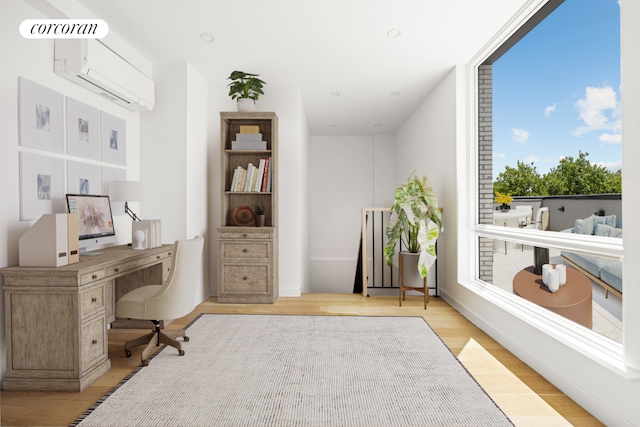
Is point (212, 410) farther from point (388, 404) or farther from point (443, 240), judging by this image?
point (443, 240)

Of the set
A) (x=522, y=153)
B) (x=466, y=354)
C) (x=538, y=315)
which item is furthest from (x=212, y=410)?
(x=522, y=153)

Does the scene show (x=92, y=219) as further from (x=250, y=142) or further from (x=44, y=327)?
(x=250, y=142)

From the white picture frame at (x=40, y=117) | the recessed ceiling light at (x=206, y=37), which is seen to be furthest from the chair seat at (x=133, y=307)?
the recessed ceiling light at (x=206, y=37)

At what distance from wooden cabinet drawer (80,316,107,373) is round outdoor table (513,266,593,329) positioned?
10.1 ft

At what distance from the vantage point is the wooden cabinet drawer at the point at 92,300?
7.43ft

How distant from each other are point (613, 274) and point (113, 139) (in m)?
3.96

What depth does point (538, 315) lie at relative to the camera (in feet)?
8.97

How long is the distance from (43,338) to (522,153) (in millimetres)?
3598

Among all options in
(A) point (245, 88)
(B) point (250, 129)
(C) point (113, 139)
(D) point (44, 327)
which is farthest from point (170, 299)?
(A) point (245, 88)

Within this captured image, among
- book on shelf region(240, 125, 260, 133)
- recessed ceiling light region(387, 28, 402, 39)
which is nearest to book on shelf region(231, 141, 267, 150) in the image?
book on shelf region(240, 125, 260, 133)

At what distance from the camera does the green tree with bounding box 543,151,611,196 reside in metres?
2.25

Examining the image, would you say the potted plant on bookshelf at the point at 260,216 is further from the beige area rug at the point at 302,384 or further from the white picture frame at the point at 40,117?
the white picture frame at the point at 40,117

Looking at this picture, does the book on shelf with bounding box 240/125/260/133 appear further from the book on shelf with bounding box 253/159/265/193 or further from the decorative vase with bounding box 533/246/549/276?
the decorative vase with bounding box 533/246/549/276

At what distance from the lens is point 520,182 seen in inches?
123
